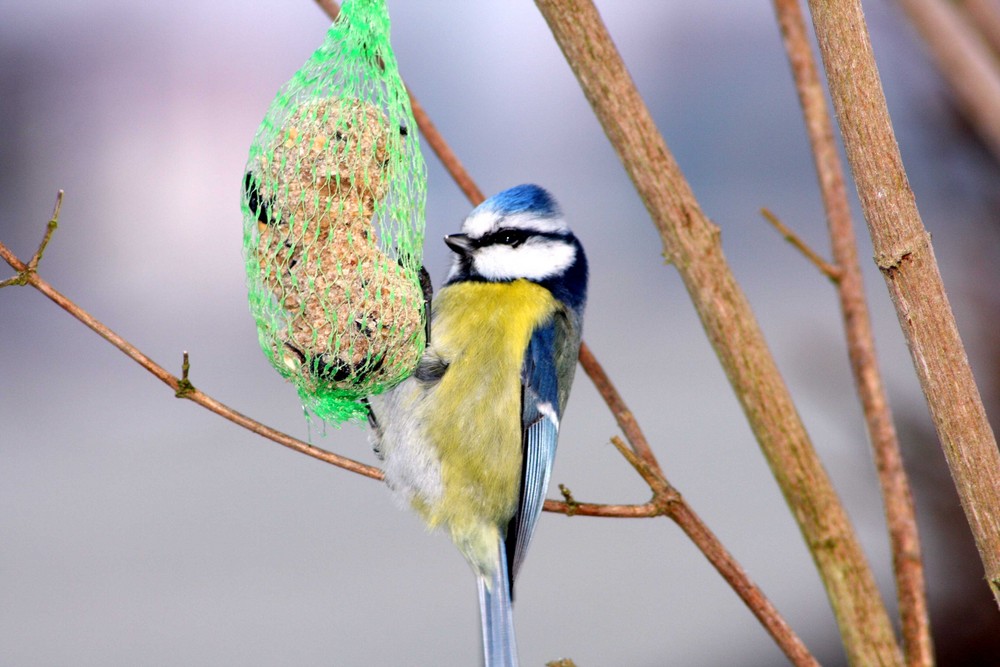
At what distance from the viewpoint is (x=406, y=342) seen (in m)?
1.29

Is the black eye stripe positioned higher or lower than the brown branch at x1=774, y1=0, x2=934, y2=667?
higher

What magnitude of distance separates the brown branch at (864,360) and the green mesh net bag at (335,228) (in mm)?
533

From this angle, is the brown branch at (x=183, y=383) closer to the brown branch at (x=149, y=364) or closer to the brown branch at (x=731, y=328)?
the brown branch at (x=149, y=364)

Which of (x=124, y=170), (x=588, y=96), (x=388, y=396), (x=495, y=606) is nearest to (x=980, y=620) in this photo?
(x=495, y=606)

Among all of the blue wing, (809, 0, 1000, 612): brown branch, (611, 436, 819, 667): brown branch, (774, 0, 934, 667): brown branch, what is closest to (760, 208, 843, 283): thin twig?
(774, 0, 934, 667): brown branch

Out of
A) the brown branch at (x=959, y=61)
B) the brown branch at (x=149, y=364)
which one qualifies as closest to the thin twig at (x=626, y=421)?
the brown branch at (x=149, y=364)

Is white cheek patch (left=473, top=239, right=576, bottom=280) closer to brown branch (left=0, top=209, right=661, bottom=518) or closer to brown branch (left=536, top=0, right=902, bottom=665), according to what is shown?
brown branch (left=0, top=209, right=661, bottom=518)

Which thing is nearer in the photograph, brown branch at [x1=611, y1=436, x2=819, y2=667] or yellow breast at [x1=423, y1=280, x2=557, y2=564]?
brown branch at [x1=611, y1=436, x2=819, y2=667]

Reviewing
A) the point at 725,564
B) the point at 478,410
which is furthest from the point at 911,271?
the point at 478,410

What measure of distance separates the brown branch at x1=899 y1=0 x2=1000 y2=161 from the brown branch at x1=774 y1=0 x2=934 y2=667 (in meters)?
0.11

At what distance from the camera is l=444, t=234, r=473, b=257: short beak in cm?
159

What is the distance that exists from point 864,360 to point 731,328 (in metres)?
0.13

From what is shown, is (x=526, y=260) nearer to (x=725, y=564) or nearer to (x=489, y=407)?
(x=489, y=407)

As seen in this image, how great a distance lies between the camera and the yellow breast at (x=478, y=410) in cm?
155
